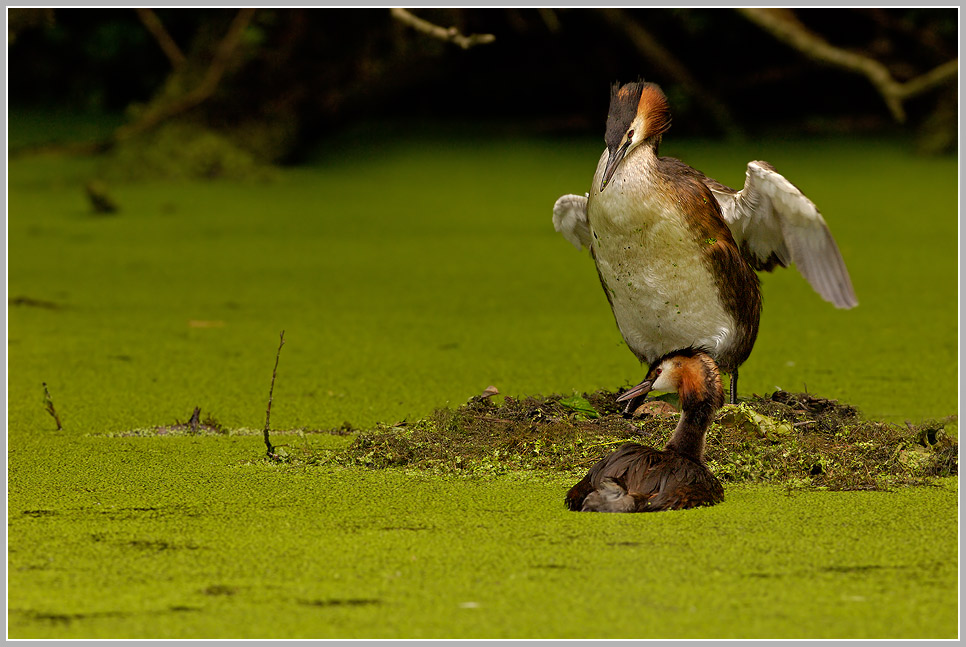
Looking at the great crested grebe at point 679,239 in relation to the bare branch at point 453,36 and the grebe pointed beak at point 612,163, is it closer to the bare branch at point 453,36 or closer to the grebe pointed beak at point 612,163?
the grebe pointed beak at point 612,163

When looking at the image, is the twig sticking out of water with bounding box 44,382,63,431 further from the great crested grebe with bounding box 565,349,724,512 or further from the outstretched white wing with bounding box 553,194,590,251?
the great crested grebe with bounding box 565,349,724,512

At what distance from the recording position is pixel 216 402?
4.38 meters

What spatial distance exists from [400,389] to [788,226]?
143cm

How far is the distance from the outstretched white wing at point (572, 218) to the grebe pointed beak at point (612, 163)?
488mm

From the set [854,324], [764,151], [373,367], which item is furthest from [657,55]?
[373,367]

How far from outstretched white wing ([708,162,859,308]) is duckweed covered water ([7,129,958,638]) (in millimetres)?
641

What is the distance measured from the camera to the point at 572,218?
4.11 metres

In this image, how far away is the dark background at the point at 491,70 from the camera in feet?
29.1

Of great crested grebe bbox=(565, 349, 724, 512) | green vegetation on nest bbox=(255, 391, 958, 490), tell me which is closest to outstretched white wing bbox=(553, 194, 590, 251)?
green vegetation on nest bbox=(255, 391, 958, 490)

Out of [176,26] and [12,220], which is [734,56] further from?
[12,220]

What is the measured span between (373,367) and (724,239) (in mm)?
1587

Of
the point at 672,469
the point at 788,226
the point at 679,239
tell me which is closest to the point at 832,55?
the point at 788,226

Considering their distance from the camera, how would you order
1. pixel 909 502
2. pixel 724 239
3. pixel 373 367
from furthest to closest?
1. pixel 373 367
2. pixel 724 239
3. pixel 909 502

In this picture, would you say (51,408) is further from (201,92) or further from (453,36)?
(201,92)
